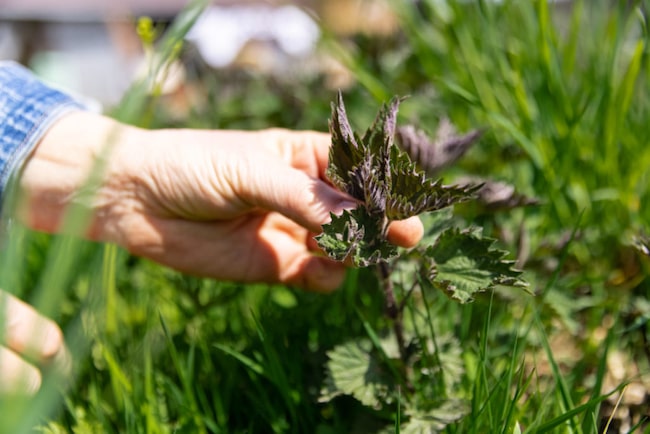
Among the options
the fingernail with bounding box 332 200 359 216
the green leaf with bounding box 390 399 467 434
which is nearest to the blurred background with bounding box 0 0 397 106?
the fingernail with bounding box 332 200 359 216

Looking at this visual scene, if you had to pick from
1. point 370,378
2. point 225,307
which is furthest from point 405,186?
point 225,307

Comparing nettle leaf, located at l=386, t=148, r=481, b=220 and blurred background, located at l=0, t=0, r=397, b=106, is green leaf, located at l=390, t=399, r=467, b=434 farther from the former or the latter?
blurred background, located at l=0, t=0, r=397, b=106

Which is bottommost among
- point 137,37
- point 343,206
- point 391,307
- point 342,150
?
point 137,37


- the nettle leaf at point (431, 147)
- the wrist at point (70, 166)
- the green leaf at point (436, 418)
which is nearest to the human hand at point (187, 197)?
the wrist at point (70, 166)

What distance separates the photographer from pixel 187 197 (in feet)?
4.06

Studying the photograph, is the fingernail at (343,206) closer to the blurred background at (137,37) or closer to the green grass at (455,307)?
the green grass at (455,307)

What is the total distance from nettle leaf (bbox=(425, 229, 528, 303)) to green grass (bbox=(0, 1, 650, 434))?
43 mm

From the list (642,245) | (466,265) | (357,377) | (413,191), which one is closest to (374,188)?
(413,191)

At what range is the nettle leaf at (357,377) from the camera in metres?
0.95

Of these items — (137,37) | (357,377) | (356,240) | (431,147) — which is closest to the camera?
(356,240)

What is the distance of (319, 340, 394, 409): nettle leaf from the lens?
0.95 meters

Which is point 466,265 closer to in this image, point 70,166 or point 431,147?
point 431,147

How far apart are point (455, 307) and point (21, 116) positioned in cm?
92

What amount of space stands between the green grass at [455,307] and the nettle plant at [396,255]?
0.06ft
